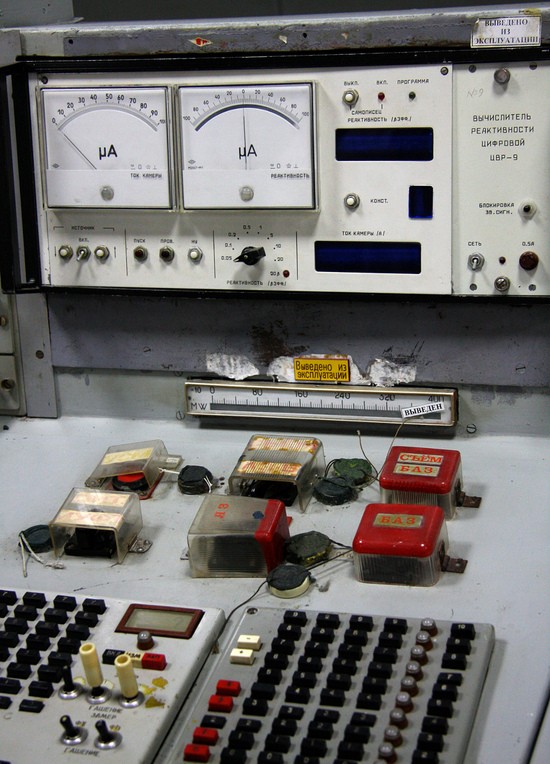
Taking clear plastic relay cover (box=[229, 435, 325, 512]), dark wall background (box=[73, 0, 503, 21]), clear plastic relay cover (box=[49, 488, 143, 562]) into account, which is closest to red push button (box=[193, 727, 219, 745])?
clear plastic relay cover (box=[49, 488, 143, 562])

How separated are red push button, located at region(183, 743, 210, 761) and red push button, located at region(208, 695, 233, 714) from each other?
0.20 ft

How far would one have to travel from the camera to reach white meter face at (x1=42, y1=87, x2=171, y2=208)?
1847 millimetres

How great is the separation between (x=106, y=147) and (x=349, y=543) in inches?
33.2

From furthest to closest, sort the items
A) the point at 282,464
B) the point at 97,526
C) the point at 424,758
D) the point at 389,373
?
the point at 389,373, the point at 282,464, the point at 97,526, the point at 424,758

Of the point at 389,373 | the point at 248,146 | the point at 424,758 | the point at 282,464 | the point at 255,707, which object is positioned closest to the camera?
the point at 424,758

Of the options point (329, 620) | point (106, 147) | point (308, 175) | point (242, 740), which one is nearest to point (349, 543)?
point (329, 620)

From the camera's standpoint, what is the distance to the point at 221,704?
1.23 meters

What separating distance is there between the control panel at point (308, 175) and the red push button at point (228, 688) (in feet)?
2.71

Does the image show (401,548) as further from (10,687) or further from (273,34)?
(273,34)

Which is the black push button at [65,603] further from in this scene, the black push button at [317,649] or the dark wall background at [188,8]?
the dark wall background at [188,8]

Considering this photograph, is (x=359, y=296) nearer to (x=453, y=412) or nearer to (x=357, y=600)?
(x=453, y=412)

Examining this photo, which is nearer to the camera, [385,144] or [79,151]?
[385,144]

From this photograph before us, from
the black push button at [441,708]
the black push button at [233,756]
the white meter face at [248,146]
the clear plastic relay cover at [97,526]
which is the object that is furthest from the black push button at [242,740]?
the white meter face at [248,146]

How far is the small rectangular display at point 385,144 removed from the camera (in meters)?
1.77
